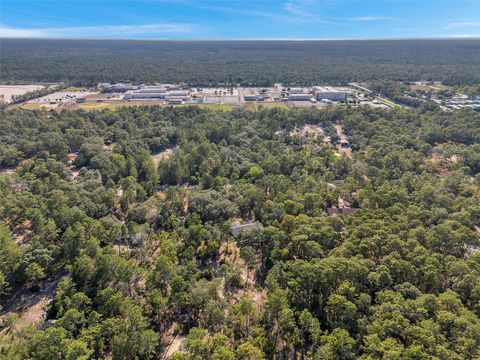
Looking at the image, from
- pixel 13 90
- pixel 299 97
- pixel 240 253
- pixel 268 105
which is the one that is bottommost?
pixel 240 253

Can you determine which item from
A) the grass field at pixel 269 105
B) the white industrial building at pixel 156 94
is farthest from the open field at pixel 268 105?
the white industrial building at pixel 156 94

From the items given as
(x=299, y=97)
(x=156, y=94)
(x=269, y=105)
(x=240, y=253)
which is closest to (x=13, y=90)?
(x=156, y=94)

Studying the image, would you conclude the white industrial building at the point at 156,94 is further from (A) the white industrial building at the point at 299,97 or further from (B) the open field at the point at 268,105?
(A) the white industrial building at the point at 299,97

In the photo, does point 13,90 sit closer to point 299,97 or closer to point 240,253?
point 299,97

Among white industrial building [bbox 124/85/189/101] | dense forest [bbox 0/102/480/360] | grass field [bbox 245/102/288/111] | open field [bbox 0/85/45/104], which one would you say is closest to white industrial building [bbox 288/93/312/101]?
grass field [bbox 245/102/288/111]

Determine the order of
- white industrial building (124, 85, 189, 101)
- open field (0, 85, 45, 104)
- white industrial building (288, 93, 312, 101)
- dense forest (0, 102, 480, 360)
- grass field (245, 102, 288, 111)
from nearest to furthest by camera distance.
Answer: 1. dense forest (0, 102, 480, 360)
2. grass field (245, 102, 288, 111)
3. open field (0, 85, 45, 104)
4. white industrial building (288, 93, 312, 101)
5. white industrial building (124, 85, 189, 101)

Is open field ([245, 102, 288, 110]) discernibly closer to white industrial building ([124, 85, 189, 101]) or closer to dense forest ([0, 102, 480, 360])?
white industrial building ([124, 85, 189, 101])

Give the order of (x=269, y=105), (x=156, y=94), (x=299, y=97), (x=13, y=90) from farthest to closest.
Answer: (x=13, y=90) → (x=156, y=94) → (x=299, y=97) → (x=269, y=105)

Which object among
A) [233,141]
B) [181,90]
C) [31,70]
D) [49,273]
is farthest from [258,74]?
[49,273]
